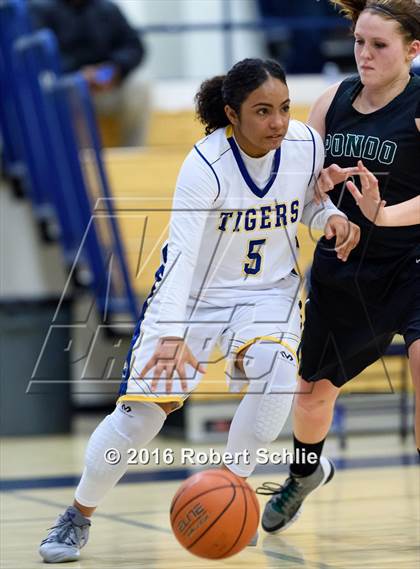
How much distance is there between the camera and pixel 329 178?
4.62m

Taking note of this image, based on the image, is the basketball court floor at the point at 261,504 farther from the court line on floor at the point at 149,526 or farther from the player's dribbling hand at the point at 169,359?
the player's dribbling hand at the point at 169,359

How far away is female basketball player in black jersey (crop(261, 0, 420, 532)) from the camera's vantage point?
4.62m

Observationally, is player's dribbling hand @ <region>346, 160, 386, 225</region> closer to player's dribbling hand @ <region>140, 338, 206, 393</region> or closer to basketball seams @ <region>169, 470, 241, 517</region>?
player's dribbling hand @ <region>140, 338, 206, 393</region>

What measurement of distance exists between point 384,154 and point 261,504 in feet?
7.33

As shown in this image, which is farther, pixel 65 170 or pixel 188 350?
pixel 65 170

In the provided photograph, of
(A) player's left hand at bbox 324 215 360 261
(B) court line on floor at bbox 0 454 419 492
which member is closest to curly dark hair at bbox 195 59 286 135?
(A) player's left hand at bbox 324 215 360 261

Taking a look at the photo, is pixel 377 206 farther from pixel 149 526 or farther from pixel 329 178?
pixel 149 526

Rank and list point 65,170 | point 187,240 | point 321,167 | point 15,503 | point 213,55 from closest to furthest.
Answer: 1. point 187,240
2. point 321,167
3. point 15,503
4. point 65,170
5. point 213,55

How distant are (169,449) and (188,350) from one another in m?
4.49

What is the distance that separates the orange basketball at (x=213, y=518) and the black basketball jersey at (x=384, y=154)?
46.7 inches

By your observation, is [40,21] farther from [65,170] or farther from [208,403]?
[208,403]

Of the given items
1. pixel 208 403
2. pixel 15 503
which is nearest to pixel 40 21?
pixel 208 403

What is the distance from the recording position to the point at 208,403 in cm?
930

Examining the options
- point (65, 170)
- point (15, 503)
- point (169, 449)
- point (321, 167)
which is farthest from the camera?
point (65, 170)
